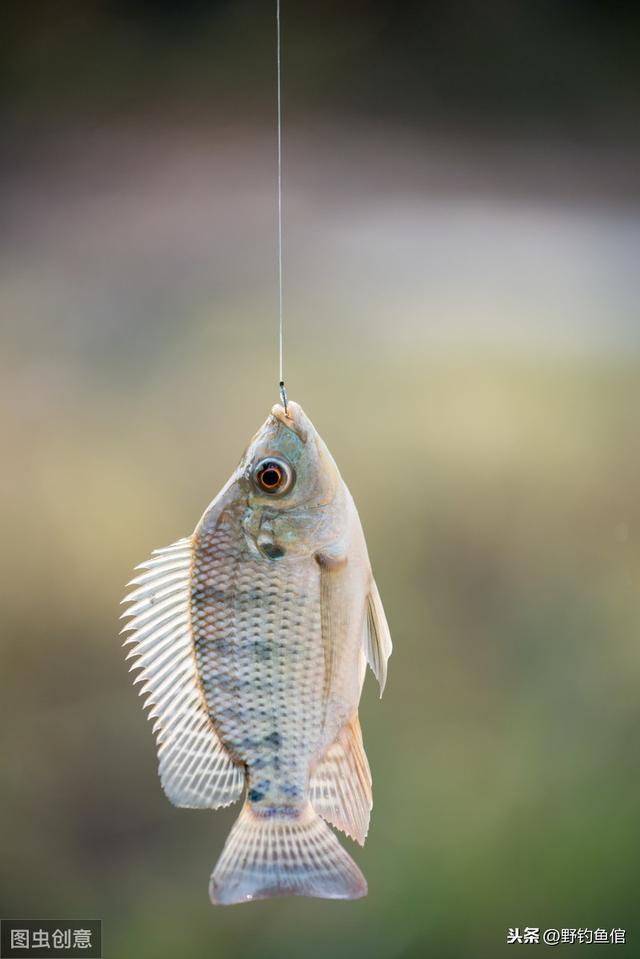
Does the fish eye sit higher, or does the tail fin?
the fish eye

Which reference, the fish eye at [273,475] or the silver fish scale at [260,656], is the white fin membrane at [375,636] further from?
the fish eye at [273,475]

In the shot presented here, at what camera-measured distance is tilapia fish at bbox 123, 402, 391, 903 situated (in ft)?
3.49

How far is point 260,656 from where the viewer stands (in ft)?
3.56

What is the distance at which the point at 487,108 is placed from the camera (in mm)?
2047

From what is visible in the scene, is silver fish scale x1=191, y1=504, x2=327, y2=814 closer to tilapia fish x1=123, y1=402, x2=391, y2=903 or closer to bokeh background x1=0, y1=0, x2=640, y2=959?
tilapia fish x1=123, y1=402, x2=391, y2=903

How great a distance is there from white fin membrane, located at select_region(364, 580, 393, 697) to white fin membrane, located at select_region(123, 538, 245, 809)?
8.8 inches

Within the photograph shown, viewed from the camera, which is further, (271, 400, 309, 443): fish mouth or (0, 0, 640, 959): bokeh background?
(0, 0, 640, 959): bokeh background

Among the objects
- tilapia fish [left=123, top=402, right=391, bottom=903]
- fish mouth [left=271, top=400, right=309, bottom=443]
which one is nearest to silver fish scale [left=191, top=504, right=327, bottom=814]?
tilapia fish [left=123, top=402, right=391, bottom=903]

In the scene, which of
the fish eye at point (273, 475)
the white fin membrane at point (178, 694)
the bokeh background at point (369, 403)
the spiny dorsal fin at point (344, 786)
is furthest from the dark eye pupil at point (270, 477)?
the bokeh background at point (369, 403)

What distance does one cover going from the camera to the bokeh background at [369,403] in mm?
1970

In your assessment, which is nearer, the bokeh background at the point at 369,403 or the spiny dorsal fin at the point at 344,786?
the spiny dorsal fin at the point at 344,786

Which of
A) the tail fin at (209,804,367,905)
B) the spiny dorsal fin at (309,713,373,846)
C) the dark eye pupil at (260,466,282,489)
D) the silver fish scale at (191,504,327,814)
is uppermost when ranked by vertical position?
the dark eye pupil at (260,466,282,489)

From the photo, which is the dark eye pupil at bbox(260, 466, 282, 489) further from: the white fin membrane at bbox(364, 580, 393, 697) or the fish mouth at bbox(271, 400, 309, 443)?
the white fin membrane at bbox(364, 580, 393, 697)

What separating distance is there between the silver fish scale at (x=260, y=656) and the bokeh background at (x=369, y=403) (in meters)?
0.90
